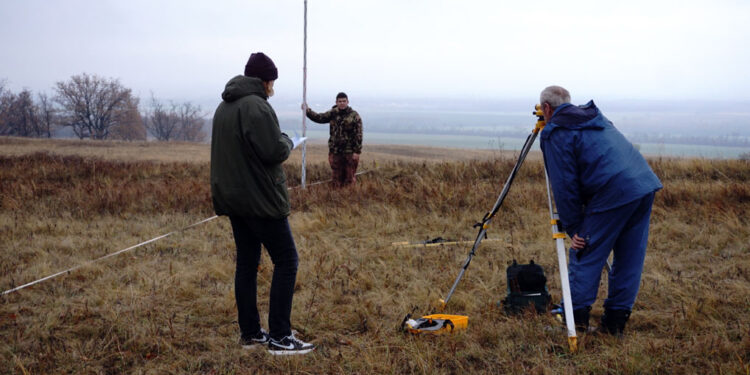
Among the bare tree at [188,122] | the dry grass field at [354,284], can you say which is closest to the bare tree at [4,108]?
the bare tree at [188,122]

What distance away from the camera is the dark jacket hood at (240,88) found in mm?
3738

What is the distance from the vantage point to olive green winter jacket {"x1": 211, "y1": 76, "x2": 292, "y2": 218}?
12.0 ft

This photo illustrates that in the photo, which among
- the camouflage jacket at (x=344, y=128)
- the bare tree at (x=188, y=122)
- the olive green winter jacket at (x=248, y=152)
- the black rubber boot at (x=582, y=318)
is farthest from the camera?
the bare tree at (x=188, y=122)

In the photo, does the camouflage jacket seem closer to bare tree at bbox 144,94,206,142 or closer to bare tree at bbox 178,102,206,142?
bare tree at bbox 144,94,206,142

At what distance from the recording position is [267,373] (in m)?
3.76

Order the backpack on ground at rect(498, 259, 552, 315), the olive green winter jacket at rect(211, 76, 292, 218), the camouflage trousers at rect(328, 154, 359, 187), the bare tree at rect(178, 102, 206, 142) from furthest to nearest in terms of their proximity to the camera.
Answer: the bare tree at rect(178, 102, 206, 142)
the camouflage trousers at rect(328, 154, 359, 187)
the backpack on ground at rect(498, 259, 552, 315)
the olive green winter jacket at rect(211, 76, 292, 218)

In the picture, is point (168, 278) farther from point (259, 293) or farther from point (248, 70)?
point (248, 70)

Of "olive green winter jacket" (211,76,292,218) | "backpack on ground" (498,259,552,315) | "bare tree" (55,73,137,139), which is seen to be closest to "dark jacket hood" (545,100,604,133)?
"backpack on ground" (498,259,552,315)

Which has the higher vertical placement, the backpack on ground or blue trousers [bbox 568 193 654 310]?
blue trousers [bbox 568 193 654 310]

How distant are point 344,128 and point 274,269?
7.33 meters

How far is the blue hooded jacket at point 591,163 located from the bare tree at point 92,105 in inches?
2836

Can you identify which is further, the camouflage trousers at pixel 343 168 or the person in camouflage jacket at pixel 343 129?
the camouflage trousers at pixel 343 168

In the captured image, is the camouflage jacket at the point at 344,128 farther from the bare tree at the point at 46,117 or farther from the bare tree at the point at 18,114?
the bare tree at the point at 18,114

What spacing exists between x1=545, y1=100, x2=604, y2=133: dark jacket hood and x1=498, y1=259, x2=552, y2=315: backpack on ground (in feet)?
5.11
